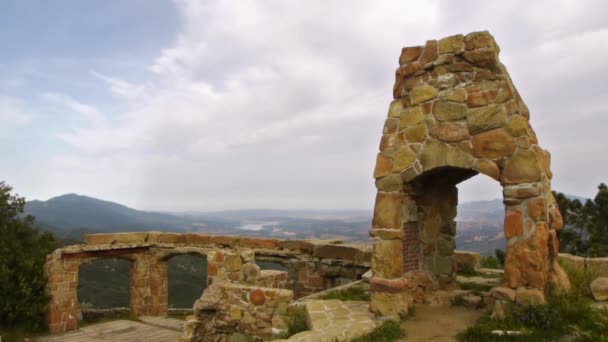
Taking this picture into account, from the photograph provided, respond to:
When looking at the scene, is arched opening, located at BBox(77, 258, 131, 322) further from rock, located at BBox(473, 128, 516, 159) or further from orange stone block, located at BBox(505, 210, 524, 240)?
orange stone block, located at BBox(505, 210, 524, 240)

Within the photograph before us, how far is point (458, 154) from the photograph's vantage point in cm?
716

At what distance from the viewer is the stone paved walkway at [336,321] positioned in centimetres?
620

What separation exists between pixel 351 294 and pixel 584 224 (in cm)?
1070

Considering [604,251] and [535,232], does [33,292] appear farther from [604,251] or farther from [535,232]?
[604,251]

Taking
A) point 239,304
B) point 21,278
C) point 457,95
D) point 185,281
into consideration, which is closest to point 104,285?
point 185,281

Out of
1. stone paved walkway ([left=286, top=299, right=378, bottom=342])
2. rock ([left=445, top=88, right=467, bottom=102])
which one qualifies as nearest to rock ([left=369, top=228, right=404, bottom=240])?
stone paved walkway ([left=286, top=299, right=378, bottom=342])

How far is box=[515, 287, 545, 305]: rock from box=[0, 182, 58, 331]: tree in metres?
14.9

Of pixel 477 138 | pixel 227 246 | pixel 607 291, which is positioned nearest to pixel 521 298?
pixel 607 291

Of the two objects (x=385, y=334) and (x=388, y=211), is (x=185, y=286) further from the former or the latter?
(x=385, y=334)

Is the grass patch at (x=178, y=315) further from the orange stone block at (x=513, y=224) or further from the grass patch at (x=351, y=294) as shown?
the orange stone block at (x=513, y=224)

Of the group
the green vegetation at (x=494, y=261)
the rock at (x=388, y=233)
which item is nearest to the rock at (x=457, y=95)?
the rock at (x=388, y=233)

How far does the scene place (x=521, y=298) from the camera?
630 centimetres

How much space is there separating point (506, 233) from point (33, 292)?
49.6ft

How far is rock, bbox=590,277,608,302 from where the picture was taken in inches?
267
